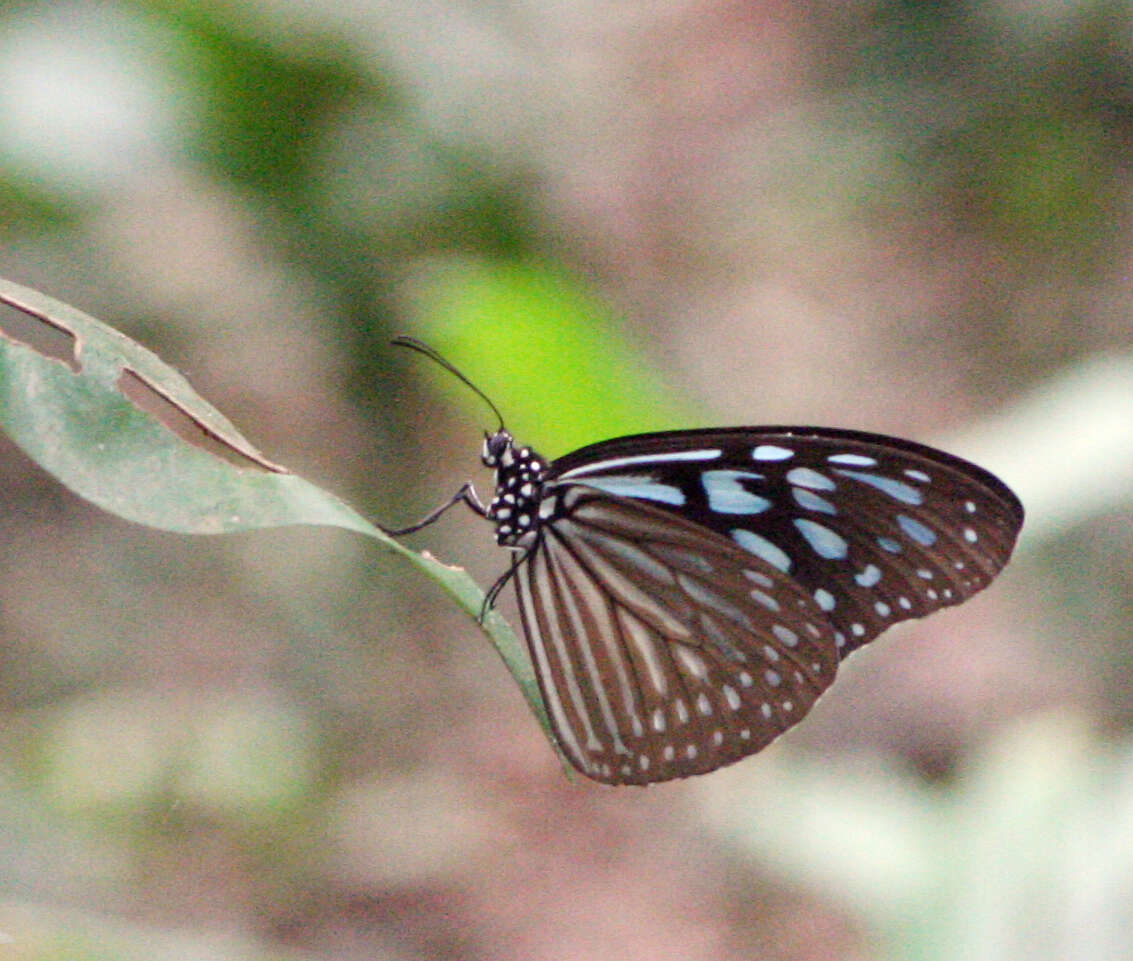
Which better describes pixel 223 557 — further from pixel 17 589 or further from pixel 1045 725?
pixel 1045 725

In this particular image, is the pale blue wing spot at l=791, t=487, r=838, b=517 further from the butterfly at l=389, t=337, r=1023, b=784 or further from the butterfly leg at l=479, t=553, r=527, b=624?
the butterfly leg at l=479, t=553, r=527, b=624

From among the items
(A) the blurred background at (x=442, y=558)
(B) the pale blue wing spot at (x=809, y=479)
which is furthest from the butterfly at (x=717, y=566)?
(A) the blurred background at (x=442, y=558)

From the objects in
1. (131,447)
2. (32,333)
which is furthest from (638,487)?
(32,333)

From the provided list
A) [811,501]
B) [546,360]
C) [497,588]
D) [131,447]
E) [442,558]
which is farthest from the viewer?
[442,558]

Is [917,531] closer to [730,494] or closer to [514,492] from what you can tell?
[730,494]

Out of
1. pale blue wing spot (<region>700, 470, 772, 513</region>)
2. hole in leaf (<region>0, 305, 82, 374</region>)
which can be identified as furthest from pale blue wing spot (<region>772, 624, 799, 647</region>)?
hole in leaf (<region>0, 305, 82, 374</region>)
